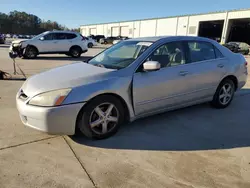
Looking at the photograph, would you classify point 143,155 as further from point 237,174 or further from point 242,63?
point 242,63

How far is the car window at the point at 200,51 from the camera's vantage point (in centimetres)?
426

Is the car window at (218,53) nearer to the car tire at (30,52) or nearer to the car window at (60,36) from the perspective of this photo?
the car tire at (30,52)

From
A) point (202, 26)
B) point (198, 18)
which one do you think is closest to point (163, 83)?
point (198, 18)

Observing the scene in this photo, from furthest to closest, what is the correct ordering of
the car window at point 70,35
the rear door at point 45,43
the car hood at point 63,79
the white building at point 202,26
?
the white building at point 202,26
the car window at point 70,35
the rear door at point 45,43
the car hood at point 63,79

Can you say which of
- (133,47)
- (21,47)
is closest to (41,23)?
(21,47)

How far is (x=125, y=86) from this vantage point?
3.37m

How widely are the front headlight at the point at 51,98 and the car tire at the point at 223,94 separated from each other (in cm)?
318

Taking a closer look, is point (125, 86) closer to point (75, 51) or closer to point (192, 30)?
point (75, 51)

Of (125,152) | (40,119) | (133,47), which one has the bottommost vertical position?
(125,152)

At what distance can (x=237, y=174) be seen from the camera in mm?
2668

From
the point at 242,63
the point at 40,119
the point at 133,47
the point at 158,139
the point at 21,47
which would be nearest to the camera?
the point at 40,119

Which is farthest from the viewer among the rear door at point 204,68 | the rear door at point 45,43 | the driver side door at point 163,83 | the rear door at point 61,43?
the rear door at point 61,43

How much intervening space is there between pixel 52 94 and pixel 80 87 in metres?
0.37

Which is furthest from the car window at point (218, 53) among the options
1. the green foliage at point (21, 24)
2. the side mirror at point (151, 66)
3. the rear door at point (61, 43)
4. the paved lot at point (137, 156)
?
the green foliage at point (21, 24)
